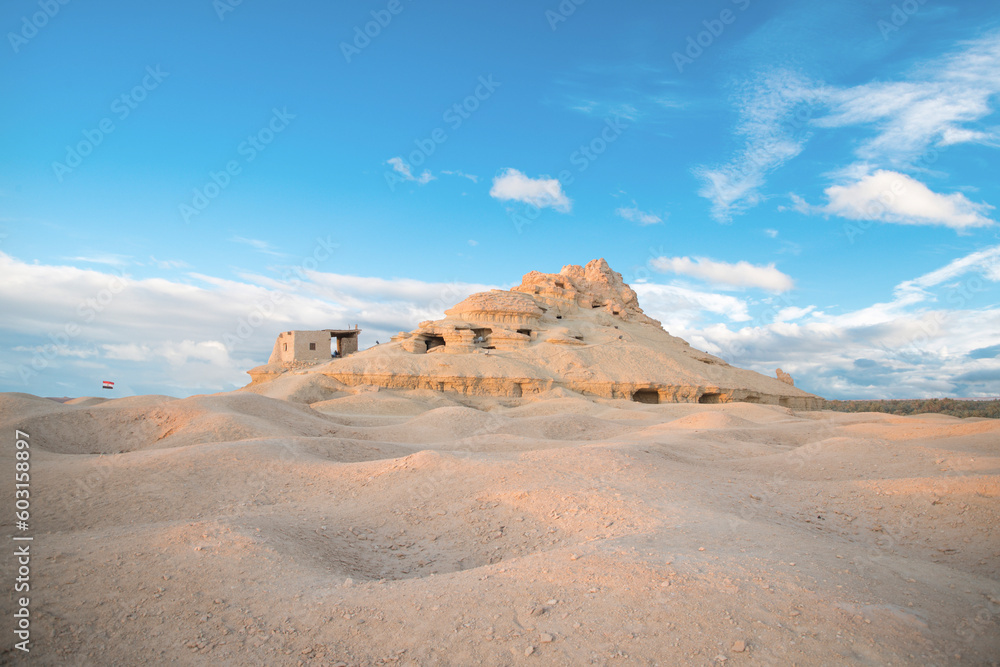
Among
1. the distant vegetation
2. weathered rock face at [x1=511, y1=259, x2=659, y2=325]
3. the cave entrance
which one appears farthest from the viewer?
weathered rock face at [x1=511, y1=259, x2=659, y2=325]

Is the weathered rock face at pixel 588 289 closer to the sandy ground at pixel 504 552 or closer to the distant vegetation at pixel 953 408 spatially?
the distant vegetation at pixel 953 408

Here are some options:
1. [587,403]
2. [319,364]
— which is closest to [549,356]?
[587,403]

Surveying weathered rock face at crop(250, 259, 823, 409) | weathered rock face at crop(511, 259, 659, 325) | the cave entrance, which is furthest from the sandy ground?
weathered rock face at crop(511, 259, 659, 325)

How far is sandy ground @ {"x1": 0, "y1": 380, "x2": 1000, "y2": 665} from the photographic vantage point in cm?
348

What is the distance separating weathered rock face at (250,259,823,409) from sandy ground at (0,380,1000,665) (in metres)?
11.8

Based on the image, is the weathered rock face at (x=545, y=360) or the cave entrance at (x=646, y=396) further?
the cave entrance at (x=646, y=396)

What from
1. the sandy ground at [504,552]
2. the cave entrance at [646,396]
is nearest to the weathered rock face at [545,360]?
the cave entrance at [646,396]

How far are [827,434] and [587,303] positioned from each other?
A: 2325 cm

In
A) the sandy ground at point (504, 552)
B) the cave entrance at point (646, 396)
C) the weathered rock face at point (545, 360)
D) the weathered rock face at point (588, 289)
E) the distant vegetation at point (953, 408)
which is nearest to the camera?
the sandy ground at point (504, 552)

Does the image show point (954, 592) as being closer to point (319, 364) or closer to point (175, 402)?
point (175, 402)

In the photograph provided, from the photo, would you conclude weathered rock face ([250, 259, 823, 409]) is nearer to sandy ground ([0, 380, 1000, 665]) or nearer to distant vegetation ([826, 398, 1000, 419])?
distant vegetation ([826, 398, 1000, 419])

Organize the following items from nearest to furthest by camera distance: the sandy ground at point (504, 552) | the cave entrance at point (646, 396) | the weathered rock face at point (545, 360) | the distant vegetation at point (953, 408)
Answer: the sandy ground at point (504, 552) < the weathered rock face at point (545, 360) < the cave entrance at point (646, 396) < the distant vegetation at point (953, 408)

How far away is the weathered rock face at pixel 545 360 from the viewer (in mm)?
23734

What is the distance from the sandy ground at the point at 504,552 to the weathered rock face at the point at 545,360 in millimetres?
11758
